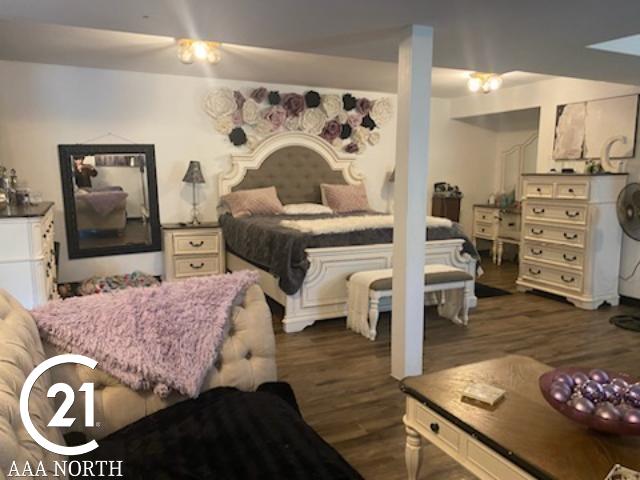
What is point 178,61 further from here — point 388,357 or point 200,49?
point 388,357

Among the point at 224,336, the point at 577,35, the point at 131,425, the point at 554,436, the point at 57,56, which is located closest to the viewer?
the point at 554,436

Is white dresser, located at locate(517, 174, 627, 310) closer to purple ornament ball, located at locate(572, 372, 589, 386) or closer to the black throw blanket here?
purple ornament ball, located at locate(572, 372, 589, 386)

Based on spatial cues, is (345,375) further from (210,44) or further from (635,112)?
(635,112)

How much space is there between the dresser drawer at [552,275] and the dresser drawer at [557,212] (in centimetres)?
49

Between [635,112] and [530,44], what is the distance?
2117mm

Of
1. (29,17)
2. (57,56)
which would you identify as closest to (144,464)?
(29,17)

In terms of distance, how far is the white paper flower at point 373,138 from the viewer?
6164 mm

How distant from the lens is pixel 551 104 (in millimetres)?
5293

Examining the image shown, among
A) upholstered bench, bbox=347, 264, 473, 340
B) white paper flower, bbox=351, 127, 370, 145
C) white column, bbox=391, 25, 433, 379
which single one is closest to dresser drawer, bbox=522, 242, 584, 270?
upholstered bench, bbox=347, 264, 473, 340

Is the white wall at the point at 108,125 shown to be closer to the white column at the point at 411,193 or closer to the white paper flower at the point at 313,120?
the white paper flower at the point at 313,120

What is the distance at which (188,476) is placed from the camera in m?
1.28

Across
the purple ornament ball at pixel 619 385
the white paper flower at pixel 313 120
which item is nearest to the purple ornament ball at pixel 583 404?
the purple ornament ball at pixel 619 385

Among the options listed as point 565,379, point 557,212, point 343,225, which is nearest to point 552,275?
point 557,212

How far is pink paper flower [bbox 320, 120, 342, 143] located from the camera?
589 cm
